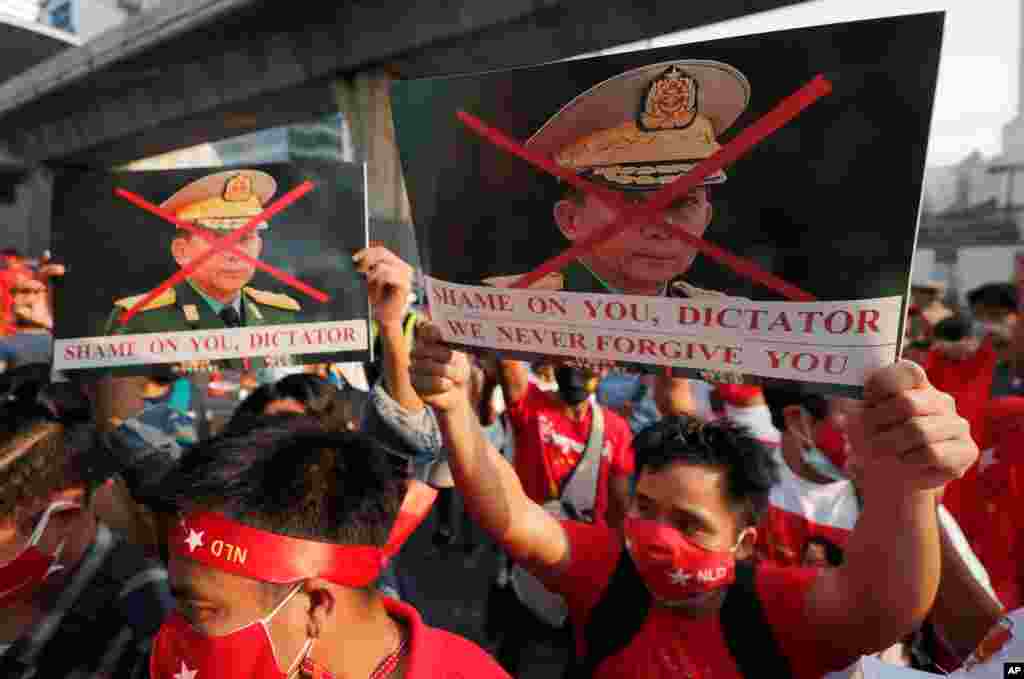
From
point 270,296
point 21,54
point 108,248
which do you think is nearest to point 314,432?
point 270,296

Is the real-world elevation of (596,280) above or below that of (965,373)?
above

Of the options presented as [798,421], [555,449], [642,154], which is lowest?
[555,449]

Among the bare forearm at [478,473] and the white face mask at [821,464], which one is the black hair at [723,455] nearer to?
the bare forearm at [478,473]

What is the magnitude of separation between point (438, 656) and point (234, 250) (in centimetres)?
144

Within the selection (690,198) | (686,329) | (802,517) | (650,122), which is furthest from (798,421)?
(650,122)

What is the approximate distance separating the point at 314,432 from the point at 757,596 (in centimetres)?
115

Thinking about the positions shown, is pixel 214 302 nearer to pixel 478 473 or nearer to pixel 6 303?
pixel 478 473

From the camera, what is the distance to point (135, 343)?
7.01 ft

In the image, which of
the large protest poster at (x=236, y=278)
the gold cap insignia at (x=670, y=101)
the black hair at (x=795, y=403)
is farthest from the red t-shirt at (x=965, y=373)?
the large protest poster at (x=236, y=278)

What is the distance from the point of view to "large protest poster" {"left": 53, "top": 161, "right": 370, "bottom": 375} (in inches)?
82.7

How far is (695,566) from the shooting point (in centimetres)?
159

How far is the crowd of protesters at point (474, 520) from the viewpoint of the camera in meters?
1.20

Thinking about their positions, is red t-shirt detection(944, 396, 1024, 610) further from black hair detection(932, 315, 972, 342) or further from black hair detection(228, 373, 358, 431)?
black hair detection(932, 315, 972, 342)

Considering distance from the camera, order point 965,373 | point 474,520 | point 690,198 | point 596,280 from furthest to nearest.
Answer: point 965,373 → point 474,520 → point 596,280 → point 690,198
